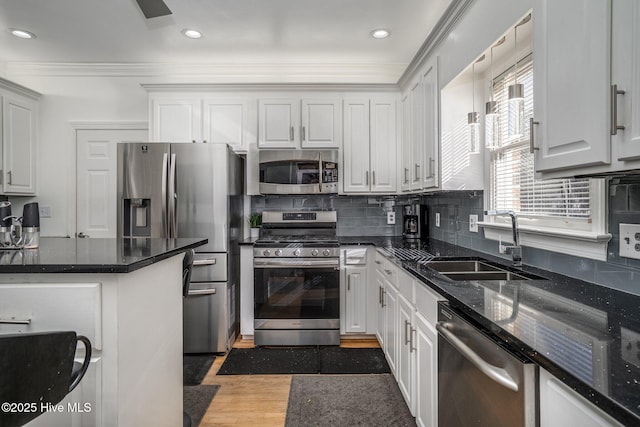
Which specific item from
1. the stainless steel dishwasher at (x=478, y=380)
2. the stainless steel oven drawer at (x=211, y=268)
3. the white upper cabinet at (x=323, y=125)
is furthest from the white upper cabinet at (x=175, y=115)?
the stainless steel dishwasher at (x=478, y=380)

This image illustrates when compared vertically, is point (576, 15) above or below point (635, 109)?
above

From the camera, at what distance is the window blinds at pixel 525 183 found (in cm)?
155

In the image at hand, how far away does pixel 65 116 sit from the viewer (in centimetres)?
357

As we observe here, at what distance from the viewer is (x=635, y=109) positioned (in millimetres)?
874

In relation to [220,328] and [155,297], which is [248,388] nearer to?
Answer: [220,328]

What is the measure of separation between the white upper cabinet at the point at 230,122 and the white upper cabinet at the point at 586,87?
2463 millimetres

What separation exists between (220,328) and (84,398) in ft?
5.78

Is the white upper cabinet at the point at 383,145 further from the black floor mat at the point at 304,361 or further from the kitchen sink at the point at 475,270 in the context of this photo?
the black floor mat at the point at 304,361

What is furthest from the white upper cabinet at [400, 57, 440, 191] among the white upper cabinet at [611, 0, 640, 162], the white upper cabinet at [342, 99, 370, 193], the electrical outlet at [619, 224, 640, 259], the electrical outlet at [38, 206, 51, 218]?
the electrical outlet at [38, 206, 51, 218]

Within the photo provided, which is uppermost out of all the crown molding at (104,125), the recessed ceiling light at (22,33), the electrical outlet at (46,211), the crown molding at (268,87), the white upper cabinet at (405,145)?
the recessed ceiling light at (22,33)

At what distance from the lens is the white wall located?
3.55 metres

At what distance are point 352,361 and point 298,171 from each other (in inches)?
65.8

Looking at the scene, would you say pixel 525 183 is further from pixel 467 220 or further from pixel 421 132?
pixel 421 132

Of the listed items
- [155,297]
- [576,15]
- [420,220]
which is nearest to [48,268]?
[155,297]
